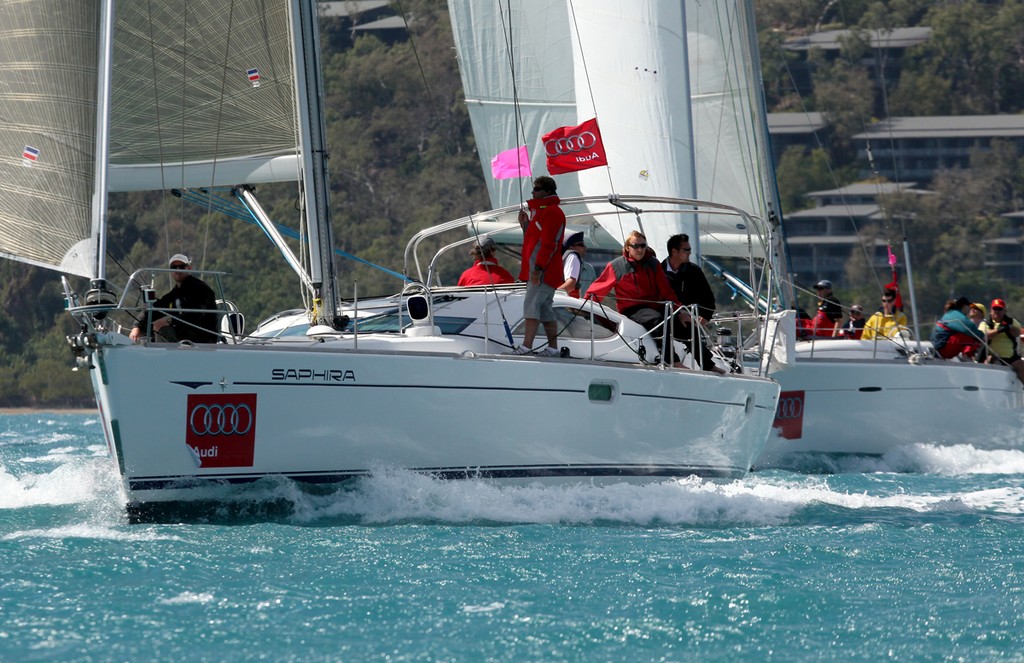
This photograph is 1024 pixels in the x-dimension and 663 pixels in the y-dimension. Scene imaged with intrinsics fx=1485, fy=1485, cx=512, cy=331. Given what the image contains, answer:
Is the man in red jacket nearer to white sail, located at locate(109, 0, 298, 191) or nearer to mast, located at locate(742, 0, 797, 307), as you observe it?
white sail, located at locate(109, 0, 298, 191)

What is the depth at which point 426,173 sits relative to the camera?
4544 cm

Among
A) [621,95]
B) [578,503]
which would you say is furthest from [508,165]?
[578,503]

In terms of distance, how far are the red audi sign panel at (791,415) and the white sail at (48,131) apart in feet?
22.5

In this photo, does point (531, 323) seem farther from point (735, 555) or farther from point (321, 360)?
point (735, 555)

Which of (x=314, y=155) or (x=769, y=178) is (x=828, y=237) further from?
(x=314, y=155)

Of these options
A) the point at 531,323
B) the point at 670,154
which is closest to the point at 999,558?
the point at 531,323

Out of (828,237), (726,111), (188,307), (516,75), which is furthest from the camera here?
(828,237)

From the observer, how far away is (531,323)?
27.9 ft

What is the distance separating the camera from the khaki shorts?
850cm

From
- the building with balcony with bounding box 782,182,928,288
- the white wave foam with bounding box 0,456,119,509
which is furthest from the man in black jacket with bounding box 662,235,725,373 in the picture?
→ the building with balcony with bounding box 782,182,928,288

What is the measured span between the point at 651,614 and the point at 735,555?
131 centimetres

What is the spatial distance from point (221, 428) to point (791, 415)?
6.45 meters

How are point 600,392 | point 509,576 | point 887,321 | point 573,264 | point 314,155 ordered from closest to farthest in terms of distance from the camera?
1. point 509,576
2. point 600,392
3. point 314,155
4. point 573,264
5. point 887,321

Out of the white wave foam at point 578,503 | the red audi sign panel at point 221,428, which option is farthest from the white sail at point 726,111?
the red audi sign panel at point 221,428
